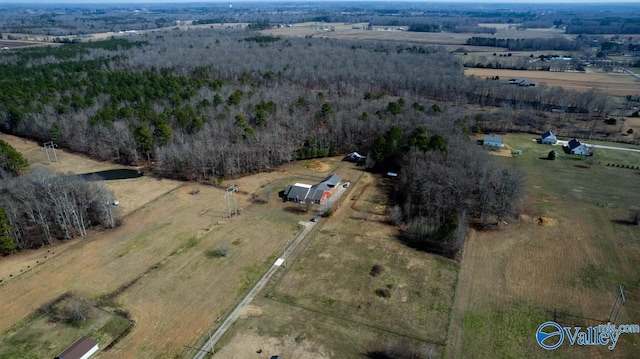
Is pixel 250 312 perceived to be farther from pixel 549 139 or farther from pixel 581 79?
pixel 581 79

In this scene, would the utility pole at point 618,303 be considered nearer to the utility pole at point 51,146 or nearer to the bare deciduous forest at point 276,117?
the bare deciduous forest at point 276,117

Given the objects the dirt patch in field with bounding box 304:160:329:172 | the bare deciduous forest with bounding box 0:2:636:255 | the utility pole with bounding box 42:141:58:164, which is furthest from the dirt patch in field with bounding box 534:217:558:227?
the utility pole with bounding box 42:141:58:164

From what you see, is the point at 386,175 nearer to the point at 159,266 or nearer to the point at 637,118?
the point at 159,266

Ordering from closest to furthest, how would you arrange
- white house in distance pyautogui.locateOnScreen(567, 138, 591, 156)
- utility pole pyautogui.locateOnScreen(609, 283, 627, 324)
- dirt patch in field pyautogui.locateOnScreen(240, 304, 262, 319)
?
1. utility pole pyautogui.locateOnScreen(609, 283, 627, 324)
2. dirt patch in field pyautogui.locateOnScreen(240, 304, 262, 319)
3. white house in distance pyautogui.locateOnScreen(567, 138, 591, 156)

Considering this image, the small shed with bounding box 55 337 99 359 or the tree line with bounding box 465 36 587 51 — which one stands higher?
the tree line with bounding box 465 36 587 51

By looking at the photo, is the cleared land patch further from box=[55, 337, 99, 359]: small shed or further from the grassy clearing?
box=[55, 337, 99, 359]: small shed
